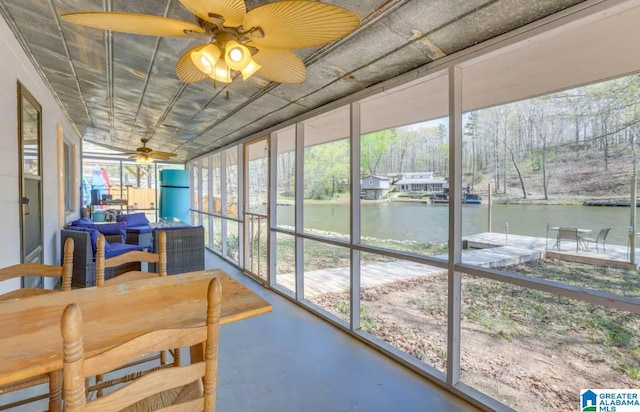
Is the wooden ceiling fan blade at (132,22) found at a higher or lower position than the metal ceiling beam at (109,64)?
lower

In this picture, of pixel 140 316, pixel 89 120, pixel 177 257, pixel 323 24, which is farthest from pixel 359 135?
pixel 89 120

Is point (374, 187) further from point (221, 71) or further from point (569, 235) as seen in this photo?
point (221, 71)

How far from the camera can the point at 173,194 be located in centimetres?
820

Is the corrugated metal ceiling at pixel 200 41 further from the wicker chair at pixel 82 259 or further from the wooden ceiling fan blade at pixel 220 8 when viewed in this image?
the wicker chair at pixel 82 259

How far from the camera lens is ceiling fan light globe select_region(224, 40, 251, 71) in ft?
4.42

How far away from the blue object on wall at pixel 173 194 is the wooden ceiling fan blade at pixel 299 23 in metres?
7.64

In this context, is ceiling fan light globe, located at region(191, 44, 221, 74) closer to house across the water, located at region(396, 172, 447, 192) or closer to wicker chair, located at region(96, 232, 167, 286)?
wicker chair, located at region(96, 232, 167, 286)

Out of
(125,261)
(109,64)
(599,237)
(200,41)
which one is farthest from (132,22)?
(599,237)

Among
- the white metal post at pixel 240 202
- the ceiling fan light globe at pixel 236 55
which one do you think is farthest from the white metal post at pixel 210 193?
the ceiling fan light globe at pixel 236 55

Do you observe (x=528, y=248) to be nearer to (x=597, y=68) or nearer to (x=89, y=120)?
(x=597, y=68)

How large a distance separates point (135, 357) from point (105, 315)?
67 centimetres

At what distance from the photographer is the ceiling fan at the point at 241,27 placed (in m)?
1.16

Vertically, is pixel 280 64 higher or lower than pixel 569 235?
higher

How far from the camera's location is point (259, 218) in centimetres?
Answer: 502
